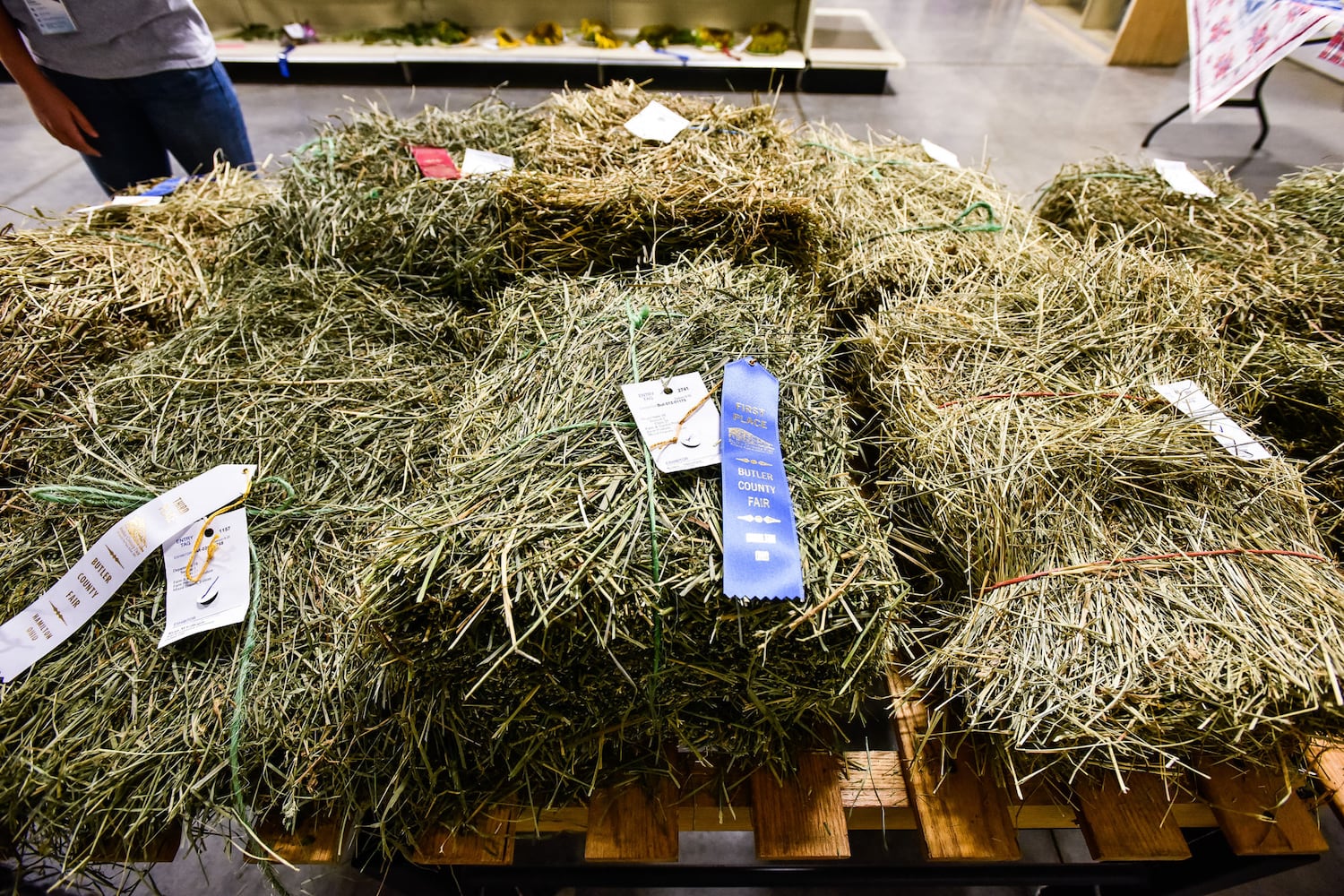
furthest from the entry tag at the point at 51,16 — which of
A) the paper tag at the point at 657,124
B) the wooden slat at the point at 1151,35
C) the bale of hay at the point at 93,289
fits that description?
the wooden slat at the point at 1151,35

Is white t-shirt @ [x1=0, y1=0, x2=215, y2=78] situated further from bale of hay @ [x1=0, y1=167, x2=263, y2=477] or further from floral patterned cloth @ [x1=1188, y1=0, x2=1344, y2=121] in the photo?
floral patterned cloth @ [x1=1188, y1=0, x2=1344, y2=121]

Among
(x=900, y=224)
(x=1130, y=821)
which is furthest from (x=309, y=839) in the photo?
(x=900, y=224)

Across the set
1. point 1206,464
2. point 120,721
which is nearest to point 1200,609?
point 1206,464

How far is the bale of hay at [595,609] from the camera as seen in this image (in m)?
1.00

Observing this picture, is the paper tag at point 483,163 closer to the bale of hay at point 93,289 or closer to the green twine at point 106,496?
the bale of hay at point 93,289

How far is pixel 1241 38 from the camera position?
8.48 feet

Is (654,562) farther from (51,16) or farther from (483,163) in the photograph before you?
(51,16)

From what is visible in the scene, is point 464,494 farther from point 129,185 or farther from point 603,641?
point 129,185

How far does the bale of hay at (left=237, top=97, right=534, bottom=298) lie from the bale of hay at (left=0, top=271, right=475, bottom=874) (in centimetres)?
17

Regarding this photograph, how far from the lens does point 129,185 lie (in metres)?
2.51

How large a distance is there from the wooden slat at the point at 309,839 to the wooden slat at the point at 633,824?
1.46 ft

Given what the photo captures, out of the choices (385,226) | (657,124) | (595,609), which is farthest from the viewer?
(657,124)

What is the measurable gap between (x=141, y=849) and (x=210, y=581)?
0.47 m

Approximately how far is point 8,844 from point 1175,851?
214cm
